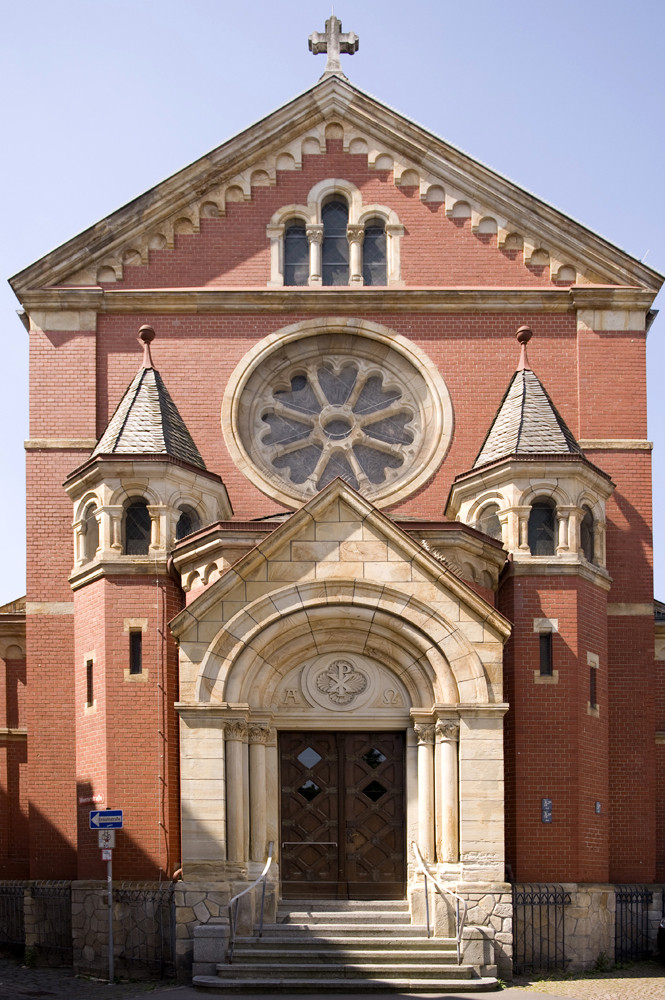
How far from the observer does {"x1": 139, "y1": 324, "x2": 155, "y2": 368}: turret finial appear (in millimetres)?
23484

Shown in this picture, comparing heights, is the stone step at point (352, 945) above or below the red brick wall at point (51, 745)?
below

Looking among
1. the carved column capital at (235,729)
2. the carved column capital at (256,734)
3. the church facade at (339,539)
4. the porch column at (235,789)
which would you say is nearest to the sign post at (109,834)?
the church facade at (339,539)

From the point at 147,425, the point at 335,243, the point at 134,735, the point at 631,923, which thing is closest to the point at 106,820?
the point at 134,735

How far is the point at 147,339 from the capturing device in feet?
77.2

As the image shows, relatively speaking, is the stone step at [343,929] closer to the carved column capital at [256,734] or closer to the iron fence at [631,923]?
the carved column capital at [256,734]

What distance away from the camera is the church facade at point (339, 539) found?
2014 cm

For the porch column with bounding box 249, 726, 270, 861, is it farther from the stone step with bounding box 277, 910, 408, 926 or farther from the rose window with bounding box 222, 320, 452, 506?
the rose window with bounding box 222, 320, 452, 506

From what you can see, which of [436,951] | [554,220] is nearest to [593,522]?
[554,220]

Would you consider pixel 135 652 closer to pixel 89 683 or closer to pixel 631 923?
pixel 89 683

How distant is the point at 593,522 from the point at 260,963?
7.97m

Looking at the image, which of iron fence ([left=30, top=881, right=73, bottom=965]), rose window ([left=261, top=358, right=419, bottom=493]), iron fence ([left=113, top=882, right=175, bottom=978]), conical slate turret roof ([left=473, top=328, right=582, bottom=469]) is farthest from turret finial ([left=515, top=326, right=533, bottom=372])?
iron fence ([left=30, top=881, right=73, bottom=965])

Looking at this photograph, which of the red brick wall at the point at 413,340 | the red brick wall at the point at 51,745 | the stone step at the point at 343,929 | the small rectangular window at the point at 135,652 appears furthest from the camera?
the red brick wall at the point at 413,340

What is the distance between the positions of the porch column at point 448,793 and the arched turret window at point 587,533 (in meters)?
4.00

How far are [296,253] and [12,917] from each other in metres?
11.1
